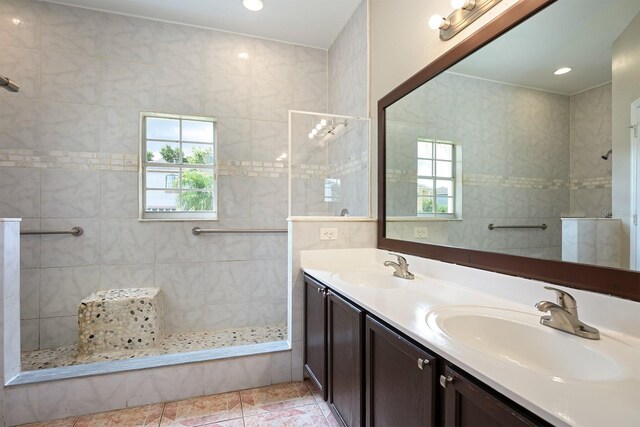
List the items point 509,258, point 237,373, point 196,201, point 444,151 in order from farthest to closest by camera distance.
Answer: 1. point 196,201
2. point 237,373
3. point 444,151
4. point 509,258

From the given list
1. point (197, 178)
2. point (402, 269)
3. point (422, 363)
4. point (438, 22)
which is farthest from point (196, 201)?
point (422, 363)

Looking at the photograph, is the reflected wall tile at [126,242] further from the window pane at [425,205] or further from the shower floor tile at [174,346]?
the window pane at [425,205]

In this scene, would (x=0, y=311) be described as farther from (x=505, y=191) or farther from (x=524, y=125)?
(x=524, y=125)

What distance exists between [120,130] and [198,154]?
0.66 meters

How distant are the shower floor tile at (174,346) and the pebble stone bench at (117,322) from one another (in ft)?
0.19

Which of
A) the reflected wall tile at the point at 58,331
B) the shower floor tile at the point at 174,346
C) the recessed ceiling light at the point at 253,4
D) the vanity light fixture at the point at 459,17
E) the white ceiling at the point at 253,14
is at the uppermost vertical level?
the white ceiling at the point at 253,14

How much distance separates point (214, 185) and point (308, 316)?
1.64 metres

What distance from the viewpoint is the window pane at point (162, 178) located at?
2.77 meters

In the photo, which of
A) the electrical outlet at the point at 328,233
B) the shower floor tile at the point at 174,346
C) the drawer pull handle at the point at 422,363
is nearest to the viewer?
the drawer pull handle at the point at 422,363

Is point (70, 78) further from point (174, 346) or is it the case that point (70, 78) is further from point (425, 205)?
point (425, 205)

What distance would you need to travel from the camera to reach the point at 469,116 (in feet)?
4.79

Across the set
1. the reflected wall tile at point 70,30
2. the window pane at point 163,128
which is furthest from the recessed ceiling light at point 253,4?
the reflected wall tile at point 70,30

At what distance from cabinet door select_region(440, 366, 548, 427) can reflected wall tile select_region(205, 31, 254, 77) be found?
3.03 m

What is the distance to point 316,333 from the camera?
1794mm
